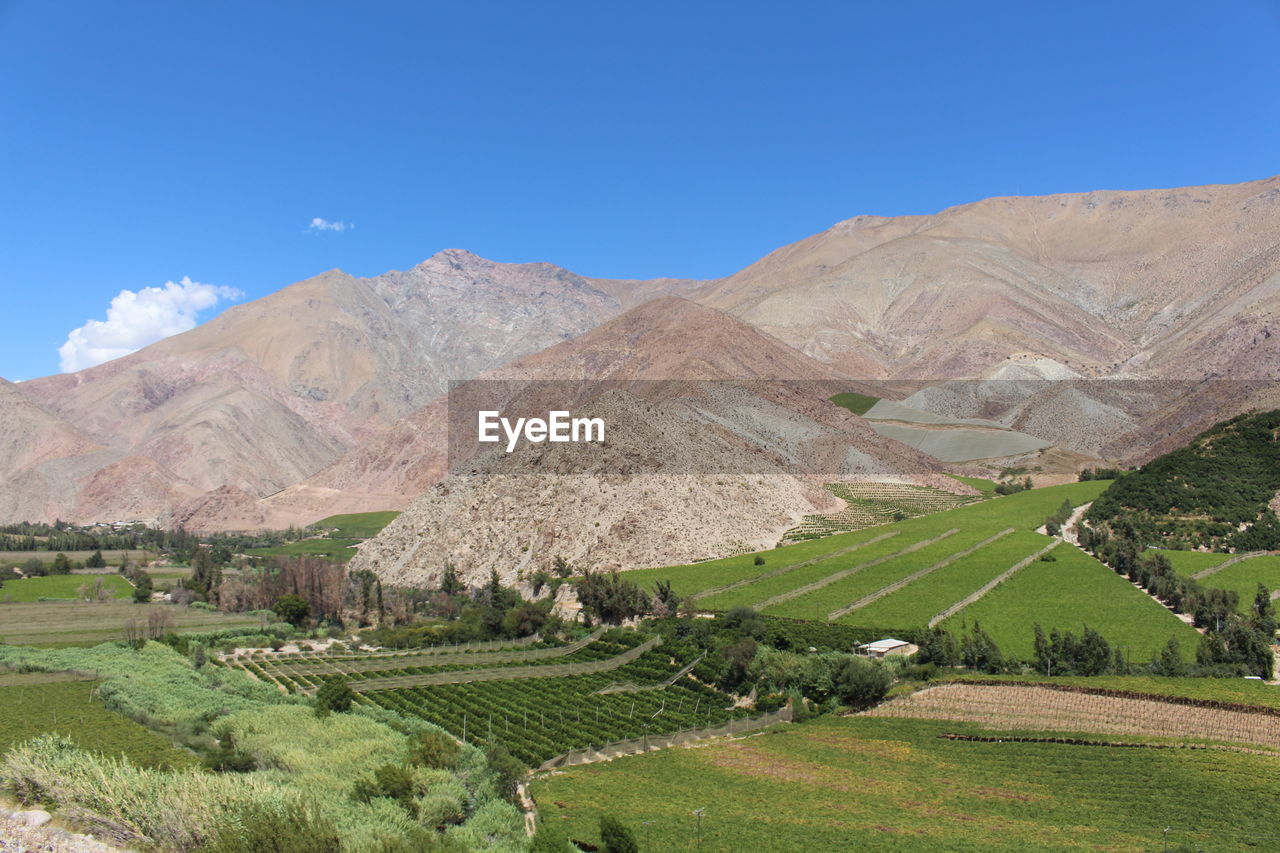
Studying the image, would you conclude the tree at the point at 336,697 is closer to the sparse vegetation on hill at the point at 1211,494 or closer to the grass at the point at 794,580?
the grass at the point at 794,580

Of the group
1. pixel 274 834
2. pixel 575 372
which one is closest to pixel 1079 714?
pixel 274 834

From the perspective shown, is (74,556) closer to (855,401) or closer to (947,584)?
(947,584)

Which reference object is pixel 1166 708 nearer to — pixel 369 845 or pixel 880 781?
pixel 880 781

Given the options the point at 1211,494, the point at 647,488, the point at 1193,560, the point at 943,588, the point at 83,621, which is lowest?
the point at 83,621

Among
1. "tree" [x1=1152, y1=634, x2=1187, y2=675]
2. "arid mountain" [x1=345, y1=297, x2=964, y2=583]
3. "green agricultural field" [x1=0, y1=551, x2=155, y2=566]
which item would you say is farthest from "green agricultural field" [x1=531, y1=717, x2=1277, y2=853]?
"green agricultural field" [x1=0, y1=551, x2=155, y2=566]

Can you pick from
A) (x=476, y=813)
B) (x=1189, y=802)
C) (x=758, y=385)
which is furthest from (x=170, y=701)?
(x=758, y=385)

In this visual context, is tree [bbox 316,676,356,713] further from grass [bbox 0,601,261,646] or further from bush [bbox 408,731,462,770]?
grass [bbox 0,601,261,646]
